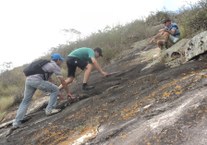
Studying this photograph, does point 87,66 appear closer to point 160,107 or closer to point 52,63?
point 52,63

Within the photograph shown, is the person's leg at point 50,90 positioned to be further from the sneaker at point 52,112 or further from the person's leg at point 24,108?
the person's leg at point 24,108

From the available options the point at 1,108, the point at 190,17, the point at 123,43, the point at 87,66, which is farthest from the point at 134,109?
the point at 123,43

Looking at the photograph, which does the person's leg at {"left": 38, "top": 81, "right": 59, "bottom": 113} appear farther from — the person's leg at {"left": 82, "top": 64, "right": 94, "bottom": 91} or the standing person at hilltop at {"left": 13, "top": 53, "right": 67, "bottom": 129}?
the person's leg at {"left": 82, "top": 64, "right": 94, "bottom": 91}

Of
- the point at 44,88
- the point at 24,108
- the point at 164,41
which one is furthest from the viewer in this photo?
the point at 164,41

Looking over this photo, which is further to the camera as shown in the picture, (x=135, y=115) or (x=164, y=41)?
(x=164, y=41)

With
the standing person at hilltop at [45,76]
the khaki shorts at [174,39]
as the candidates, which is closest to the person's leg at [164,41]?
the khaki shorts at [174,39]

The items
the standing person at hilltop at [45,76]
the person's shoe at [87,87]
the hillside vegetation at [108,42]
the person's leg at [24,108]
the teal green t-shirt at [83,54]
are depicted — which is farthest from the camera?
the hillside vegetation at [108,42]

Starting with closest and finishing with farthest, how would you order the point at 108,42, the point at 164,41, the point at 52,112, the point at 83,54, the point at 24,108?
the point at 52,112
the point at 24,108
the point at 83,54
the point at 164,41
the point at 108,42

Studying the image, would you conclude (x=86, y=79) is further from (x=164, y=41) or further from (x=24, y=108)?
(x=164, y=41)

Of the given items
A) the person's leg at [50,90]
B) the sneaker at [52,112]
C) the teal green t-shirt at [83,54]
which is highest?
the teal green t-shirt at [83,54]

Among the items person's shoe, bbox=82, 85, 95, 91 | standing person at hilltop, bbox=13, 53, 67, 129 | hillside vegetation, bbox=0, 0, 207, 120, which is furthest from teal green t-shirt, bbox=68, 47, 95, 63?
hillside vegetation, bbox=0, 0, 207, 120

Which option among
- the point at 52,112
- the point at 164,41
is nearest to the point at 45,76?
the point at 52,112

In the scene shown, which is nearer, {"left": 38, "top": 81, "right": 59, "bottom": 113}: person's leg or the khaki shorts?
{"left": 38, "top": 81, "right": 59, "bottom": 113}: person's leg

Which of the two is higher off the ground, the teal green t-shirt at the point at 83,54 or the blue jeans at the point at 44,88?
the teal green t-shirt at the point at 83,54
